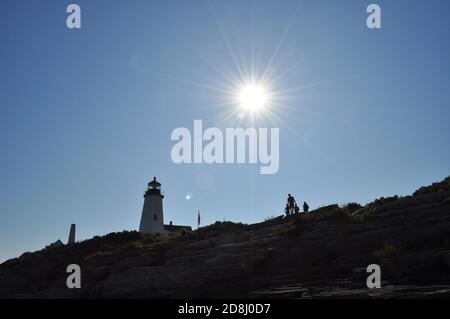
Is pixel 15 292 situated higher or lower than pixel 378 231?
lower

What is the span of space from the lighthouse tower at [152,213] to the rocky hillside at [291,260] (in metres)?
23.8

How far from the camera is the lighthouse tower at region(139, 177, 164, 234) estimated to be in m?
55.2

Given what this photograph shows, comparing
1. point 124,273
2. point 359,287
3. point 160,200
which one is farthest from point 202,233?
point 160,200

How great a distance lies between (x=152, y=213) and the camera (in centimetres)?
5575

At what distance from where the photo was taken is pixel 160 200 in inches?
2242

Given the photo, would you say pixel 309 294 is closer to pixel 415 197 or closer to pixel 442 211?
pixel 442 211

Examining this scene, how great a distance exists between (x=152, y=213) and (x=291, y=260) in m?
36.7

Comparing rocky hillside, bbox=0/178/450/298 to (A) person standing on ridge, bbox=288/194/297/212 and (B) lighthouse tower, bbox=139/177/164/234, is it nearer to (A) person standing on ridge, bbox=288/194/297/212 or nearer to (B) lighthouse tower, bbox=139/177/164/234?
(A) person standing on ridge, bbox=288/194/297/212

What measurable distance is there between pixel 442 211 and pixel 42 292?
25082mm

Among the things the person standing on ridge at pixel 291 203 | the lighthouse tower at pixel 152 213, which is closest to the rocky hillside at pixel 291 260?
the person standing on ridge at pixel 291 203

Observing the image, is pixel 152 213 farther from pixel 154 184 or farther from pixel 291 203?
pixel 291 203

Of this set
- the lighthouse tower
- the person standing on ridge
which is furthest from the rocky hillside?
the lighthouse tower

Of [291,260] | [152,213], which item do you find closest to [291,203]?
[291,260]

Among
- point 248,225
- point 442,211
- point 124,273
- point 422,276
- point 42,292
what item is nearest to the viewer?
point 422,276
